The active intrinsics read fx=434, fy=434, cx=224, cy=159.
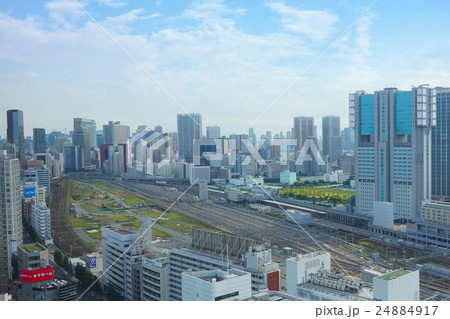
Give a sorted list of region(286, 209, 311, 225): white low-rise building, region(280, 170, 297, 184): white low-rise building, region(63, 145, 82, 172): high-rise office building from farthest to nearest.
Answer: region(280, 170, 297, 184): white low-rise building
region(286, 209, 311, 225): white low-rise building
region(63, 145, 82, 172): high-rise office building

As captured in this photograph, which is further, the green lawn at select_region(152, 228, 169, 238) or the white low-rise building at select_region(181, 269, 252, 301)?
the green lawn at select_region(152, 228, 169, 238)

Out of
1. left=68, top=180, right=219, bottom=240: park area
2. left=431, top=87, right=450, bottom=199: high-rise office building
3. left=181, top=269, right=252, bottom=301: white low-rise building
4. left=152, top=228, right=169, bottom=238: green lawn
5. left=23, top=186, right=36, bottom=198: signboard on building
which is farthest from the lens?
left=431, top=87, right=450, bottom=199: high-rise office building

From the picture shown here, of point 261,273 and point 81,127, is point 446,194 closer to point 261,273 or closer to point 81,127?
point 261,273

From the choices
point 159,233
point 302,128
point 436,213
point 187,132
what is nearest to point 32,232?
point 159,233

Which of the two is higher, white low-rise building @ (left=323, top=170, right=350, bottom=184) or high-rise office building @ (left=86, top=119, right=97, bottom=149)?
high-rise office building @ (left=86, top=119, right=97, bottom=149)

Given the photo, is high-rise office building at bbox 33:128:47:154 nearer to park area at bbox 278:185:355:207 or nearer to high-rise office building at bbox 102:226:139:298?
high-rise office building at bbox 102:226:139:298

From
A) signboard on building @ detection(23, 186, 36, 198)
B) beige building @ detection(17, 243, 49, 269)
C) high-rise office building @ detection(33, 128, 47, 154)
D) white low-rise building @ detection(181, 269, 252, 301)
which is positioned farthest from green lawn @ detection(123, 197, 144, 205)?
white low-rise building @ detection(181, 269, 252, 301)

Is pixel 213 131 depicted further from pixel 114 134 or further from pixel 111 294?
pixel 111 294
